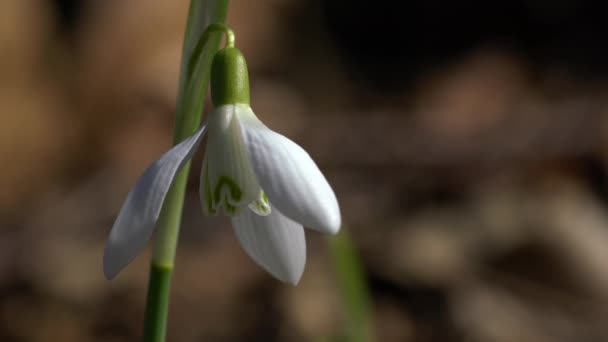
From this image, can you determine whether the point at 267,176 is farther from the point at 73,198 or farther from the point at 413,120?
the point at 413,120

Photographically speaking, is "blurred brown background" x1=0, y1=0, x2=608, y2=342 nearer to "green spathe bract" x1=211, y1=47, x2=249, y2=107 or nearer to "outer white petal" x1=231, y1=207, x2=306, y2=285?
"outer white petal" x1=231, y1=207, x2=306, y2=285

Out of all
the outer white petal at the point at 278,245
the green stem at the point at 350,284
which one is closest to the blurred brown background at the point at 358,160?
the green stem at the point at 350,284

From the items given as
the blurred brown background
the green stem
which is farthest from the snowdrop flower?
the blurred brown background

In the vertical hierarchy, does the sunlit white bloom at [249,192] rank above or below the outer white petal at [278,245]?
above

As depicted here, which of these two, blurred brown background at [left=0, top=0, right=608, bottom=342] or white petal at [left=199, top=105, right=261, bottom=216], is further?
blurred brown background at [left=0, top=0, right=608, bottom=342]

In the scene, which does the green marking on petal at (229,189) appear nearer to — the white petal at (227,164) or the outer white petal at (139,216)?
the white petal at (227,164)

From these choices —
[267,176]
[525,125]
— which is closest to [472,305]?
[525,125]

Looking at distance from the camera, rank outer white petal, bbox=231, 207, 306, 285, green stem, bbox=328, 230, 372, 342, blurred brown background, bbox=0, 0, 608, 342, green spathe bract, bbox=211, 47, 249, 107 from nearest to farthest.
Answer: green spathe bract, bbox=211, 47, 249, 107 → outer white petal, bbox=231, 207, 306, 285 → green stem, bbox=328, 230, 372, 342 → blurred brown background, bbox=0, 0, 608, 342
